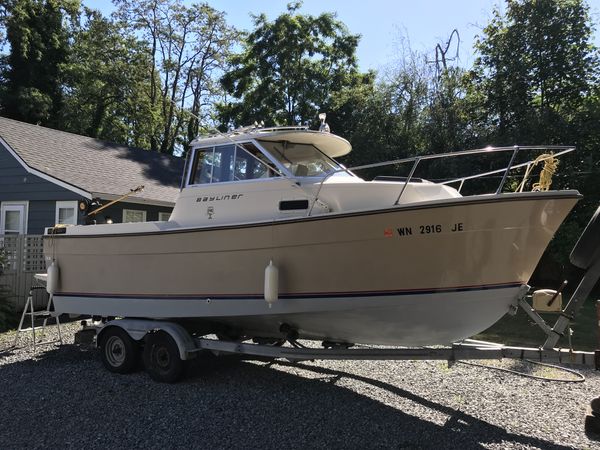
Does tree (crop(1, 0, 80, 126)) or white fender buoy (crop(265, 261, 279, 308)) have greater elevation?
tree (crop(1, 0, 80, 126))

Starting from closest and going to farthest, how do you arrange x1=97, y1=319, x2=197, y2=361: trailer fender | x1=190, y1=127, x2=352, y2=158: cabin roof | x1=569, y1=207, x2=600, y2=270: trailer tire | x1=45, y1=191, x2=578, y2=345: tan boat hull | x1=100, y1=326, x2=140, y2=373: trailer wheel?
1. x1=569, y1=207, x2=600, y2=270: trailer tire
2. x1=45, y1=191, x2=578, y2=345: tan boat hull
3. x1=97, y1=319, x2=197, y2=361: trailer fender
4. x1=190, y1=127, x2=352, y2=158: cabin roof
5. x1=100, y1=326, x2=140, y2=373: trailer wheel

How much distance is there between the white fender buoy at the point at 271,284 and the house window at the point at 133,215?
28.7 ft

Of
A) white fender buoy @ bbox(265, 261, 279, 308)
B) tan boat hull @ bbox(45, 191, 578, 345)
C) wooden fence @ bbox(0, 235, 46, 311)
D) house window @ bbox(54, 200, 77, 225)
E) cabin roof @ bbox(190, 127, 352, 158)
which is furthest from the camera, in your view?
house window @ bbox(54, 200, 77, 225)

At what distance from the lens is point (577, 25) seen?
14812 mm

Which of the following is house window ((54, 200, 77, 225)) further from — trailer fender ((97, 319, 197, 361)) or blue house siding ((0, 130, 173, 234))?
trailer fender ((97, 319, 197, 361))

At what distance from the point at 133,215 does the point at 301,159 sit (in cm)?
833

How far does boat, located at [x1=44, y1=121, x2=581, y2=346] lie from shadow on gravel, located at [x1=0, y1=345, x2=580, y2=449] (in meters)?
0.66

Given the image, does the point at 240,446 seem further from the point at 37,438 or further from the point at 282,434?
the point at 37,438

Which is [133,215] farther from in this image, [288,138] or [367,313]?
[367,313]

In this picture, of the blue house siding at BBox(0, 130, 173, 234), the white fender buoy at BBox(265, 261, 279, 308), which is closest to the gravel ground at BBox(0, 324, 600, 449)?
the white fender buoy at BBox(265, 261, 279, 308)

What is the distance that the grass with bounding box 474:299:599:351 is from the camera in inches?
310

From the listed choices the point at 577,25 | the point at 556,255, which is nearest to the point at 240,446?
the point at 556,255

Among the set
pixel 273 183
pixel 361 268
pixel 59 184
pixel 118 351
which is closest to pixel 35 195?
pixel 59 184

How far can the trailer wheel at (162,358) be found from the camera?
234 inches
